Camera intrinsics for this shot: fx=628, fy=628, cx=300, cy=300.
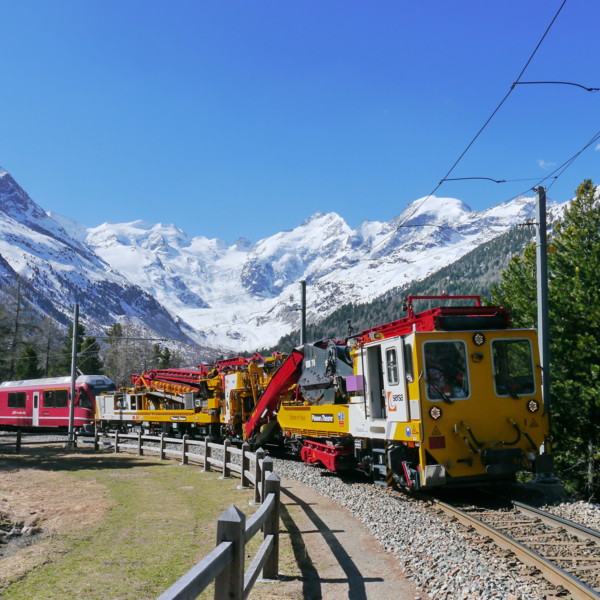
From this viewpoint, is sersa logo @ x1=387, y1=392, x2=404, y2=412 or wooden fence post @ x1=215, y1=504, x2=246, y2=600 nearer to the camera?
wooden fence post @ x1=215, y1=504, x2=246, y2=600

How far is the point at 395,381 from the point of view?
37.0ft

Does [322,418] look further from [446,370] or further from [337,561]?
[337,561]

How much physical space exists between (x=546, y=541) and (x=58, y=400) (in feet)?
107

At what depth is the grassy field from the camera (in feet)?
22.9

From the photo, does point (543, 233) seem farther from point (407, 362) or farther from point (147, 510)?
point (147, 510)

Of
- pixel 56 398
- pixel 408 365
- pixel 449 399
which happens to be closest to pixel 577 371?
pixel 449 399

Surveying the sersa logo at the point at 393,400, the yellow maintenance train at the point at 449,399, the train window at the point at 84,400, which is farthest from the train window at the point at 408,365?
the train window at the point at 84,400

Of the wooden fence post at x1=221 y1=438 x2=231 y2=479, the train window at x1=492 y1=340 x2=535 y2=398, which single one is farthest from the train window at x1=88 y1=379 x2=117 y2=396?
the train window at x1=492 y1=340 x2=535 y2=398

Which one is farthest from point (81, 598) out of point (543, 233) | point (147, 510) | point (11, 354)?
point (11, 354)

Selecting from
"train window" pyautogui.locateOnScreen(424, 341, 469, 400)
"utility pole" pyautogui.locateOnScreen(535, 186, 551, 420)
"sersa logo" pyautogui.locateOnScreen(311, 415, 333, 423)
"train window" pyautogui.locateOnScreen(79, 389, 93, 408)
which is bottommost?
"sersa logo" pyautogui.locateOnScreen(311, 415, 333, 423)

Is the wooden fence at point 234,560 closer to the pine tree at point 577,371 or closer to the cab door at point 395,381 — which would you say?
the cab door at point 395,381

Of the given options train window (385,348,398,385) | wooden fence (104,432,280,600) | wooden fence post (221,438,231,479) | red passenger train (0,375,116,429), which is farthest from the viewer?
red passenger train (0,375,116,429)

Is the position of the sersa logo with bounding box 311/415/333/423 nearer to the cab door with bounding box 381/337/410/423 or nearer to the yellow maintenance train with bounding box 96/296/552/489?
the yellow maintenance train with bounding box 96/296/552/489

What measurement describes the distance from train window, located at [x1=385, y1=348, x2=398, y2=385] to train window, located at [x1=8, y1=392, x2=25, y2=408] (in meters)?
33.7
